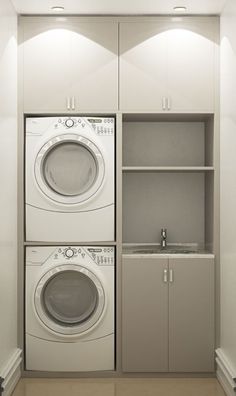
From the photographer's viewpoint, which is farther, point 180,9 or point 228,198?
point 180,9

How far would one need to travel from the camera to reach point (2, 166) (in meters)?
3.99

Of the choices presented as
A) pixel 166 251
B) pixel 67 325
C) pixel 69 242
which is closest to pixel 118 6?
pixel 69 242

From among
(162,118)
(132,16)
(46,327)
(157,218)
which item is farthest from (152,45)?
(46,327)

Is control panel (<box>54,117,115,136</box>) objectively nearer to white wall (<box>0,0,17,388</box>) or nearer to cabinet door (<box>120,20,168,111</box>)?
cabinet door (<box>120,20,168,111</box>)

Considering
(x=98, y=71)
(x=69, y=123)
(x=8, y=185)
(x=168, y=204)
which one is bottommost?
(x=168, y=204)

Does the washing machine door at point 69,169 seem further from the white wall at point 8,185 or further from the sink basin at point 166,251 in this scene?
the sink basin at point 166,251

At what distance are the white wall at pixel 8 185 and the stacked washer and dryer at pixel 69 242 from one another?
0.45 feet

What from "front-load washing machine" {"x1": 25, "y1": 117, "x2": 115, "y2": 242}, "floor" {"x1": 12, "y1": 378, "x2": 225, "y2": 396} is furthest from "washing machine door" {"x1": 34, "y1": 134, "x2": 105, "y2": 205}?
"floor" {"x1": 12, "y1": 378, "x2": 225, "y2": 396}

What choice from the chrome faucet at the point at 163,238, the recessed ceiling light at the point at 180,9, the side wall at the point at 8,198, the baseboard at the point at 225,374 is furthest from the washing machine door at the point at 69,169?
the baseboard at the point at 225,374

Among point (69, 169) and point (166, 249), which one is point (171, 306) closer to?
point (166, 249)

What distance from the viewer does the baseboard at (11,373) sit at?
3947 mm

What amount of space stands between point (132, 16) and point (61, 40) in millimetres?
521

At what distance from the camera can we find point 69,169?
179 inches

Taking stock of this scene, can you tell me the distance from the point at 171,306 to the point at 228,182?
961 millimetres
